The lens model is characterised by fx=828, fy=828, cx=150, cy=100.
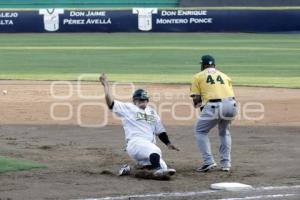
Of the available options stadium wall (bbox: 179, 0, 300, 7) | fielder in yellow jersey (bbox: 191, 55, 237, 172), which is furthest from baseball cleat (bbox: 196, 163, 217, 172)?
stadium wall (bbox: 179, 0, 300, 7)

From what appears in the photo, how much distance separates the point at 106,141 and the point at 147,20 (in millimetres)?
30049

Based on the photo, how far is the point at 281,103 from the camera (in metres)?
18.7

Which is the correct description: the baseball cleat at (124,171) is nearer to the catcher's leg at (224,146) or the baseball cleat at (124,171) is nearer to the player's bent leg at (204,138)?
the player's bent leg at (204,138)

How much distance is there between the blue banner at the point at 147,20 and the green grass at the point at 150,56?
56 cm

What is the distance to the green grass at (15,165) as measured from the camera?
10772mm

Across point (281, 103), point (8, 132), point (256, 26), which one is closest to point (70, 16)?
point (256, 26)

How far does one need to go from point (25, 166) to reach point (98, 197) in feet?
7.79

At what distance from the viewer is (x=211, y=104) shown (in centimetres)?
1077

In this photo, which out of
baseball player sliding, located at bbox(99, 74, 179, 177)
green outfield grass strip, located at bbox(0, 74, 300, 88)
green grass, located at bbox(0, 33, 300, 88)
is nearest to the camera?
baseball player sliding, located at bbox(99, 74, 179, 177)

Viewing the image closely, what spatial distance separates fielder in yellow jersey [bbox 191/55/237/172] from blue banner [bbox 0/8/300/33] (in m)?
31.9

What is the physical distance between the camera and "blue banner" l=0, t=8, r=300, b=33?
42.6 metres

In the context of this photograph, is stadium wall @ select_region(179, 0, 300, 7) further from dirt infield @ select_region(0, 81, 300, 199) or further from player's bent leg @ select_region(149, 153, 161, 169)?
player's bent leg @ select_region(149, 153, 161, 169)

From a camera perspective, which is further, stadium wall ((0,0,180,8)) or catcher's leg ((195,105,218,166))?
stadium wall ((0,0,180,8))

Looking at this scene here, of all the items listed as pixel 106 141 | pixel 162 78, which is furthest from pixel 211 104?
pixel 162 78
